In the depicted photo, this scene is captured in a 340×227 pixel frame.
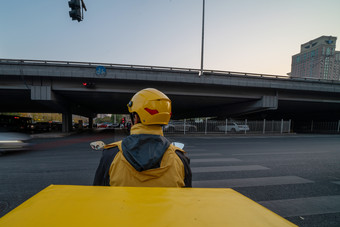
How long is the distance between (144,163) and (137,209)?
16.4 inches

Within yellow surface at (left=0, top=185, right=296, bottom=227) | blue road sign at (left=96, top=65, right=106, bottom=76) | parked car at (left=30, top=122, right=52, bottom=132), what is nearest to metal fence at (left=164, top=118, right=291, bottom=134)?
blue road sign at (left=96, top=65, right=106, bottom=76)

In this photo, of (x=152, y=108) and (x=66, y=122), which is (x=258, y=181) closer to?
(x=152, y=108)

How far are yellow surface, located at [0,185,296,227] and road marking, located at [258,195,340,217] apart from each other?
2748 mm

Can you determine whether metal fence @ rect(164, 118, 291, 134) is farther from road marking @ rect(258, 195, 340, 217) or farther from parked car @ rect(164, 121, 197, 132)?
road marking @ rect(258, 195, 340, 217)

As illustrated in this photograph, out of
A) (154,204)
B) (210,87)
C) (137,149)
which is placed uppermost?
(210,87)

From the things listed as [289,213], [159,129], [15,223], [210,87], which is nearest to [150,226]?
[15,223]

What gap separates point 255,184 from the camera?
156 inches

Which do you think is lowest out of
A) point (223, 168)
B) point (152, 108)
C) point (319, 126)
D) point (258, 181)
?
point (319, 126)

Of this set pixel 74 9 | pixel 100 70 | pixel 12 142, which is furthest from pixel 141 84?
pixel 12 142

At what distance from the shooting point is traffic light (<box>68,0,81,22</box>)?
21.0 ft

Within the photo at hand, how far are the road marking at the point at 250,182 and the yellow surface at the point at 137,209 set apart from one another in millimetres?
3245

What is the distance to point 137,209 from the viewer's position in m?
0.81

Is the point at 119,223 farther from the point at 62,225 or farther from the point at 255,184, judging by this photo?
Answer: the point at 255,184

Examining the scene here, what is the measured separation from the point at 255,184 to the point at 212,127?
48.3 feet
